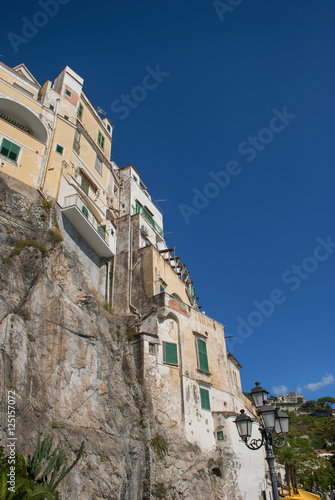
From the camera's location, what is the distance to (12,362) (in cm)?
1255

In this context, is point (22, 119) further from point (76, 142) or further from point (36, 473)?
point (36, 473)

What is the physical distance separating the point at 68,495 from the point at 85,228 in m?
13.7

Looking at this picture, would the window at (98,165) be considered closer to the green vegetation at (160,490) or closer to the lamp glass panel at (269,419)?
the green vegetation at (160,490)

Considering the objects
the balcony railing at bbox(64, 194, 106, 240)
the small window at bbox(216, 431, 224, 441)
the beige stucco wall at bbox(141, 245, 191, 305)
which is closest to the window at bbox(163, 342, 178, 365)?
the beige stucco wall at bbox(141, 245, 191, 305)

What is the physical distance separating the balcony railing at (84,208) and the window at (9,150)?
3477mm

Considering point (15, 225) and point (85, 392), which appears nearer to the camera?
point (85, 392)

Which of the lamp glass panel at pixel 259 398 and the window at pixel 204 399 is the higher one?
the window at pixel 204 399

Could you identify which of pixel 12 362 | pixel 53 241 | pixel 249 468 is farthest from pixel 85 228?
pixel 249 468

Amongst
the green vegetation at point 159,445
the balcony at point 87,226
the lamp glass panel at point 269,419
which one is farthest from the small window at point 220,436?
the balcony at point 87,226

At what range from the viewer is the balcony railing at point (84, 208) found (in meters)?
20.6

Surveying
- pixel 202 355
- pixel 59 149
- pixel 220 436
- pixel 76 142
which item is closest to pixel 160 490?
pixel 220 436

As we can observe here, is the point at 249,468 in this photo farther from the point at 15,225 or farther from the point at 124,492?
the point at 15,225

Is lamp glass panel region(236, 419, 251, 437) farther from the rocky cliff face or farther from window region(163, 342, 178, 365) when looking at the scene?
window region(163, 342, 178, 365)

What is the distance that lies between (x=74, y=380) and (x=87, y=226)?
9.61 meters
